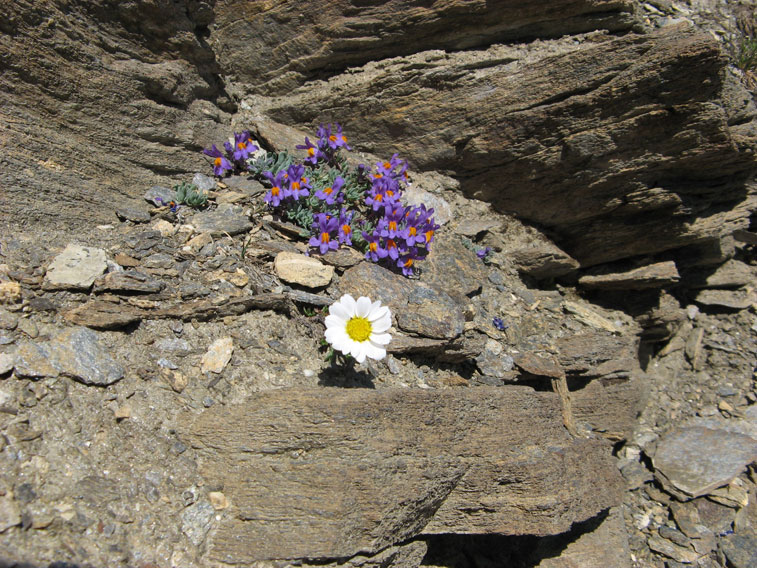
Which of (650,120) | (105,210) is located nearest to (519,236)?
(650,120)

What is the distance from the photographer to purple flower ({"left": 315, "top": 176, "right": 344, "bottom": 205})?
4930 millimetres

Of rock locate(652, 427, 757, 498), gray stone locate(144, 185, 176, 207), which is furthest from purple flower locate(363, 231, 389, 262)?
rock locate(652, 427, 757, 498)

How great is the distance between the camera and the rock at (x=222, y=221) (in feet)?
14.6

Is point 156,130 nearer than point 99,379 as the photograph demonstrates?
No

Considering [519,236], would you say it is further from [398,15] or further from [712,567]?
[712,567]

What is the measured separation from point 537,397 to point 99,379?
3.09 m

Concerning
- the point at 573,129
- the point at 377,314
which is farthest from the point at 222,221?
the point at 573,129

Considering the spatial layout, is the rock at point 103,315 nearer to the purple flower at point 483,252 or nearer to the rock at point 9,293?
the rock at point 9,293

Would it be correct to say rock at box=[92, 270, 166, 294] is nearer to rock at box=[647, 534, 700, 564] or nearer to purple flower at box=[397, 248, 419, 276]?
purple flower at box=[397, 248, 419, 276]

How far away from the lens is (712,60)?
175 inches

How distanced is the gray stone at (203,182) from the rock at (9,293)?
195 cm

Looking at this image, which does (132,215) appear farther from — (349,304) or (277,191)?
(349,304)

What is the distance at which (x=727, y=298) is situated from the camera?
260 inches

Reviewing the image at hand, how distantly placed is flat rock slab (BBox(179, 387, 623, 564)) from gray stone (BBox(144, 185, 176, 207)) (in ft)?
6.98
